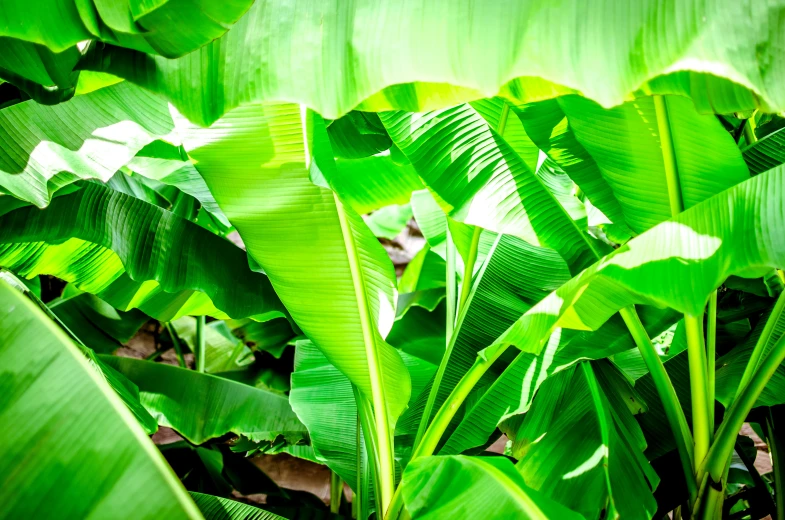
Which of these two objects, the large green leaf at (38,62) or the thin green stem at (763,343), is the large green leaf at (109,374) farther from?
the thin green stem at (763,343)

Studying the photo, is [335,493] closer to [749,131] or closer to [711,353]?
[711,353]

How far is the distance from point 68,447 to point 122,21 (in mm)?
439

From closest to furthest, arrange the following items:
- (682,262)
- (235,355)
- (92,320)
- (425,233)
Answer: (682,262) → (425,233) → (92,320) → (235,355)

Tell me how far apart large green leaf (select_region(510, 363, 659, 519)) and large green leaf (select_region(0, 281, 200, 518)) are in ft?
2.35

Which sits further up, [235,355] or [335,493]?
[235,355]

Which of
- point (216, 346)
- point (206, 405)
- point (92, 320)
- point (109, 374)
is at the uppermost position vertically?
point (109, 374)

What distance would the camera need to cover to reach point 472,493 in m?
0.79

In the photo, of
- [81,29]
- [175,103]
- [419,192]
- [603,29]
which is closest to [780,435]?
[419,192]

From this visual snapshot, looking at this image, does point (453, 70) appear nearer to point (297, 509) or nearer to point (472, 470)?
point (472, 470)

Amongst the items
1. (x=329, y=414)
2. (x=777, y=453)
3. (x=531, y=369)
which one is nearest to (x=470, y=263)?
(x=531, y=369)

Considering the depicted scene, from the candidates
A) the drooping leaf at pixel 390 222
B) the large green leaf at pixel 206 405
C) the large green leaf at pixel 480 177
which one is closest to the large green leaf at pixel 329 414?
the large green leaf at pixel 206 405

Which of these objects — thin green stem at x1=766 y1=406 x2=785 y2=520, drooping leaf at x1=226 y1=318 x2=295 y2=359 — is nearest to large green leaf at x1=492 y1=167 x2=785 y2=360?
thin green stem at x1=766 y1=406 x2=785 y2=520

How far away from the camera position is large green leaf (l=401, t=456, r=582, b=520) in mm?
756

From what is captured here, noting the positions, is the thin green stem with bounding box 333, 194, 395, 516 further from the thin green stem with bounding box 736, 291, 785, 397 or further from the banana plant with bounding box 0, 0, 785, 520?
the thin green stem with bounding box 736, 291, 785, 397
